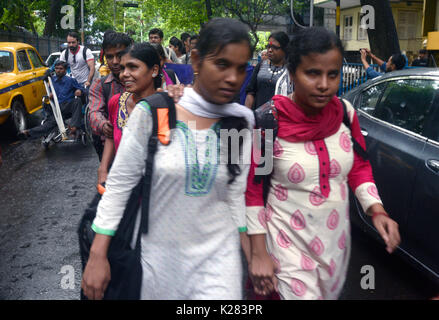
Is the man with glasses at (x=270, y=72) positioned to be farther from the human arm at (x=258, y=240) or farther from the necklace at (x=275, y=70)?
the human arm at (x=258, y=240)

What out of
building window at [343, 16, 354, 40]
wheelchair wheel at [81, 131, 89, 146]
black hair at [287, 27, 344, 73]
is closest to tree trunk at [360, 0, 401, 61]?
wheelchair wheel at [81, 131, 89, 146]

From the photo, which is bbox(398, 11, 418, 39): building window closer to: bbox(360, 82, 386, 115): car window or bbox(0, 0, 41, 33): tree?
bbox(0, 0, 41, 33): tree

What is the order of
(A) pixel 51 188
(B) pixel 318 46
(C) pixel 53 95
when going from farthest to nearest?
(C) pixel 53 95 → (A) pixel 51 188 → (B) pixel 318 46

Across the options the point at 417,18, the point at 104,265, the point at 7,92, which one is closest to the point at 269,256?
the point at 104,265

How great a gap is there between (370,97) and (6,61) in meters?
8.65

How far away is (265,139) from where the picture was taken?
7.38ft

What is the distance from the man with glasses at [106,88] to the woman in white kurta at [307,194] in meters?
1.59

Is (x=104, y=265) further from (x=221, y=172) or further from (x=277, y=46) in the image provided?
(x=277, y=46)

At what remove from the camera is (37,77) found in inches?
462

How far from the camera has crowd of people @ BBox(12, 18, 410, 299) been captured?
6.24ft

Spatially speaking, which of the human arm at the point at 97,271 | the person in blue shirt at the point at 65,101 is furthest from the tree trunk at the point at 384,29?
the human arm at the point at 97,271
